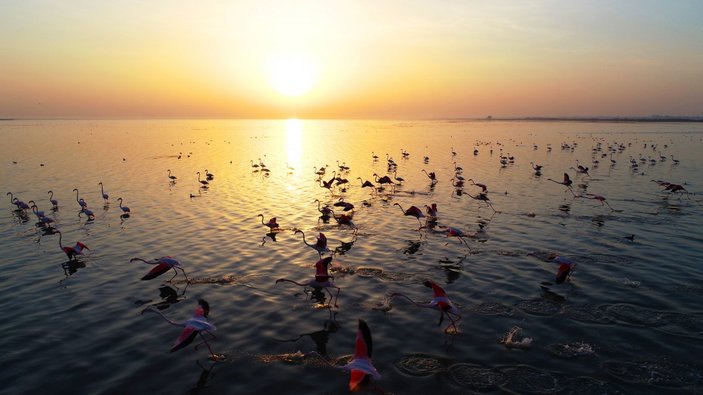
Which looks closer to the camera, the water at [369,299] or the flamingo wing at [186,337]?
the flamingo wing at [186,337]

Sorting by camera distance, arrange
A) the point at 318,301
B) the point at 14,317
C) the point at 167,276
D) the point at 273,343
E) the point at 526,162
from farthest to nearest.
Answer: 1. the point at 526,162
2. the point at 167,276
3. the point at 318,301
4. the point at 14,317
5. the point at 273,343

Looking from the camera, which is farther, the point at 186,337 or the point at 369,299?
the point at 369,299

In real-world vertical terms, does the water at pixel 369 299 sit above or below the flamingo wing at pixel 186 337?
below

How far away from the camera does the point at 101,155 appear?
58156 millimetres

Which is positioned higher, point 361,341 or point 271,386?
point 361,341

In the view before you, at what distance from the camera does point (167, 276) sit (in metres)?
14.1

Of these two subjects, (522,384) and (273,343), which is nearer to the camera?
(522,384)

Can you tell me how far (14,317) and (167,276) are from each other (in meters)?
4.11

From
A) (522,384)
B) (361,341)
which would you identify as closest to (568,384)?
(522,384)

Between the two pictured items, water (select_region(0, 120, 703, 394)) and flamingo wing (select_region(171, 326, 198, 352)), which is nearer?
flamingo wing (select_region(171, 326, 198, 352))

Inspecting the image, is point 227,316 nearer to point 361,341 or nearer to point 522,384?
point 361,341

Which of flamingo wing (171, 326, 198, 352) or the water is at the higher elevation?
flamingo wing (171, 326, 198, 352)

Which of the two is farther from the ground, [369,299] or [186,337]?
[186,337]

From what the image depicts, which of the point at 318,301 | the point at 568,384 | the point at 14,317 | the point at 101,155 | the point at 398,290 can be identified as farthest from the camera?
the point at 101,155
